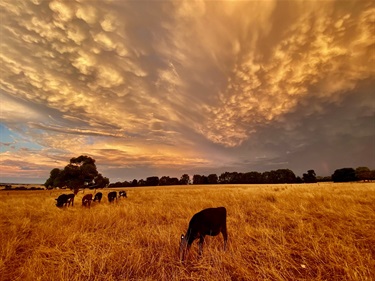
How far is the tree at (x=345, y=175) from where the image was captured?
10688cm

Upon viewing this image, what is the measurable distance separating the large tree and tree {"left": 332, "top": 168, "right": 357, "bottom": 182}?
119223 millimetres

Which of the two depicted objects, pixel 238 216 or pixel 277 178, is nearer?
pixel 238 216

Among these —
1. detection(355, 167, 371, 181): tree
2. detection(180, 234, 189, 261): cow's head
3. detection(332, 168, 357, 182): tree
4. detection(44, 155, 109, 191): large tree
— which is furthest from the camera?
detection(332, 168, 357, 182): tree

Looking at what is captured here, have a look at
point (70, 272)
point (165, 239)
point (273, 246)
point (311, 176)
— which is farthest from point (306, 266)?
point (311, 176)

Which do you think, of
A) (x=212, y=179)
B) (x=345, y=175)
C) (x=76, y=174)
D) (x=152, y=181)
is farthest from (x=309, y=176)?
(x=76, y=174)

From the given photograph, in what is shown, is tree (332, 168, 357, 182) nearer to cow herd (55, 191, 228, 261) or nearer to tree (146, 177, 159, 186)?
tree (146, 177, 159, 186)

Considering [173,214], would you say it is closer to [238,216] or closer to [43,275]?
[238,216]

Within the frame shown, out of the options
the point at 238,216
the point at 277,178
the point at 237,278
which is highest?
the point at 277,178

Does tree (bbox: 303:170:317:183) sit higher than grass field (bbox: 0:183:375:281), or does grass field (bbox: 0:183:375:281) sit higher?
tree (bbox: 303:170:317:183)

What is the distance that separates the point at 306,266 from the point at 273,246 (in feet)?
3.11

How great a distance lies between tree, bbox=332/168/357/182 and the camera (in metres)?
107

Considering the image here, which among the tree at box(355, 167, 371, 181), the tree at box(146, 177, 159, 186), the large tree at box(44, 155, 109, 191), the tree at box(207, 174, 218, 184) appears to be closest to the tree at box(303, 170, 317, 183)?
the tree at box(355, 167, 371, 181)

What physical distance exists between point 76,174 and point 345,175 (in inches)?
4888

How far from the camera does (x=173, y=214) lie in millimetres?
10258
